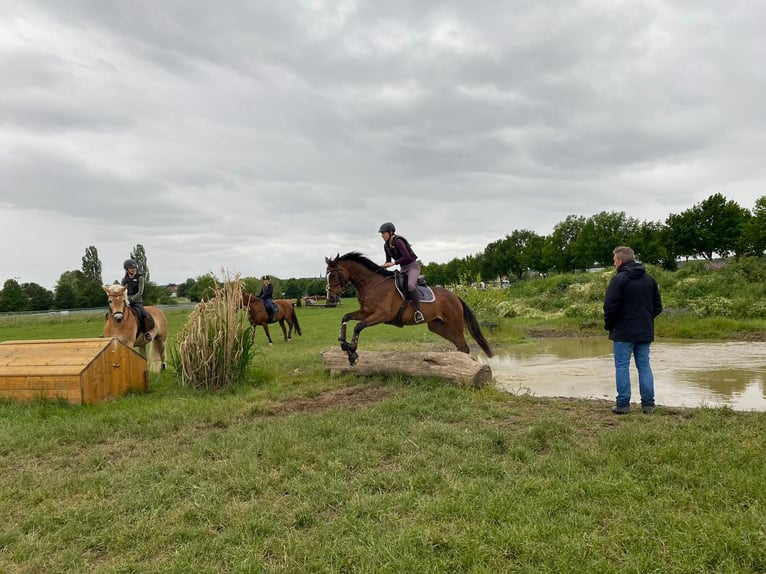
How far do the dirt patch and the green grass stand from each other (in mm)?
347

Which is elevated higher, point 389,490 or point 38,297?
point 38,297

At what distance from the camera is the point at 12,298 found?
73875 millimetres

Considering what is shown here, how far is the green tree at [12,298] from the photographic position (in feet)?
240

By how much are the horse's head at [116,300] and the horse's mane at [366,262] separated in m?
4.22

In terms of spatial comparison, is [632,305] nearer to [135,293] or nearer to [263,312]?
[135,293]

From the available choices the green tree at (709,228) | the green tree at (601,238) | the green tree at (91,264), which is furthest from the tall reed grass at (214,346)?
the green tree at (91,264)

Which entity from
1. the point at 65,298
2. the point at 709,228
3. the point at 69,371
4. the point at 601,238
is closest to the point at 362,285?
the point at 69,371

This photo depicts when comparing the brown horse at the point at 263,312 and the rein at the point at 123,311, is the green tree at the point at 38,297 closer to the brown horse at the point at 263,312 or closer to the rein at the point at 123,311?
the brown horse at the point at 263,312

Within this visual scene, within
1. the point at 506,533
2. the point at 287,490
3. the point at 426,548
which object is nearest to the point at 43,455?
A: the point at 287,490

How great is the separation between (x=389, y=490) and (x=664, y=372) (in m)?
7.98

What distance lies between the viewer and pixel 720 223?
3938cm

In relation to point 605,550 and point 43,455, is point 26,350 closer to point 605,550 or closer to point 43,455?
point 43,455

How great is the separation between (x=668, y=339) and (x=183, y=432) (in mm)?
15849

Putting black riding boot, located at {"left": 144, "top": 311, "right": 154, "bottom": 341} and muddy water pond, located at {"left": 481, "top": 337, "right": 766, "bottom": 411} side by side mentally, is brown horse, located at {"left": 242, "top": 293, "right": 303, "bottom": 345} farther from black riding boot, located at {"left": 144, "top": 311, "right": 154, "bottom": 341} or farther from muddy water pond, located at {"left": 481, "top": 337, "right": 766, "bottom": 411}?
muddy water pond, located at {"left": 481, "top": 337, "right": 766, "bottom": 411}
